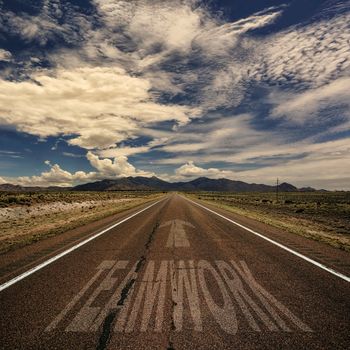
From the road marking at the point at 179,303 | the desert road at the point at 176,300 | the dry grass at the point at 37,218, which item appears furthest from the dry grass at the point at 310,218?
the dry grass at the point at 37,218

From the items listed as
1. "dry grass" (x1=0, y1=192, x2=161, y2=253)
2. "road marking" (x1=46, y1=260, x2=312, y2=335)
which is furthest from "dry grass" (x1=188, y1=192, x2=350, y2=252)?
"dry grass" (x1=0, y1=192, x2=161, y2=253)

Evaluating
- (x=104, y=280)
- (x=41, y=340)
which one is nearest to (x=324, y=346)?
(x=41, y=340)

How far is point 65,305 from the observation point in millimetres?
4750

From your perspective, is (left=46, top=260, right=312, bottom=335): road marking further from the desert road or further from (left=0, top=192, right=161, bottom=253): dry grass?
(left=0, top=192, right=161, bottom=253): dry grass

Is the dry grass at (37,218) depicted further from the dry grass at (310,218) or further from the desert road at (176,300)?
the dry grass at (310,218)

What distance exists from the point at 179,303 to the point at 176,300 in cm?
14

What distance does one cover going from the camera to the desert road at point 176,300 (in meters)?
3.71

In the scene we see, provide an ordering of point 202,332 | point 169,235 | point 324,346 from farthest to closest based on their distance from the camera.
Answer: point 169,235 < point 202,332 < point 324,346

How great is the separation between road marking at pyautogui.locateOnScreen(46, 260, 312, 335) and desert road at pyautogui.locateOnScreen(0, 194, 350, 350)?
0.05 feet

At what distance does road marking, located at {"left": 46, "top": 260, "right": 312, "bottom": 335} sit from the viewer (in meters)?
4.06

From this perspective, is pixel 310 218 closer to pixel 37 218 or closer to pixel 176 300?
pixel 37 218

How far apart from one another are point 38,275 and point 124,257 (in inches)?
89.7

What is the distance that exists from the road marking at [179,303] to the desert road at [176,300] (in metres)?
0.02

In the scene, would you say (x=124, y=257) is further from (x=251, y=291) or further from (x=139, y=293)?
(x=251, y=291)
